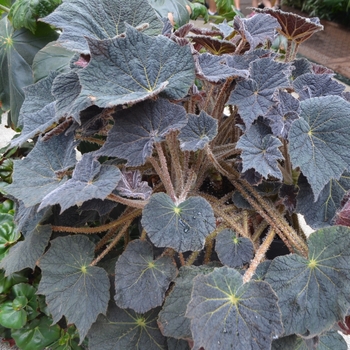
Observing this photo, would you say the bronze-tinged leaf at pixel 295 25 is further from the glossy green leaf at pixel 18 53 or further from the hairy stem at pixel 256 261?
the glossy green leaf at pixel 18 53

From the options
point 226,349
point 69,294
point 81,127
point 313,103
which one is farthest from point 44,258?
point 313,103

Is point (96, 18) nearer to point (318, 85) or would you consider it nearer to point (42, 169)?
point (42, 169)

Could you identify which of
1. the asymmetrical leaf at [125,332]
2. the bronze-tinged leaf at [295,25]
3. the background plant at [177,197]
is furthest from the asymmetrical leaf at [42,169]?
the bronze-tinged leaf at [295,25]

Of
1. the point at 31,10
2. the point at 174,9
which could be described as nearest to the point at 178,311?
the point at 31,10

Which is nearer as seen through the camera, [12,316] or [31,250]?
[31,250]

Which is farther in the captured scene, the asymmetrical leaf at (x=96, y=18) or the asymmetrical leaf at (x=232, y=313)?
the asymmetrical leaf at (x=96, y=18)
